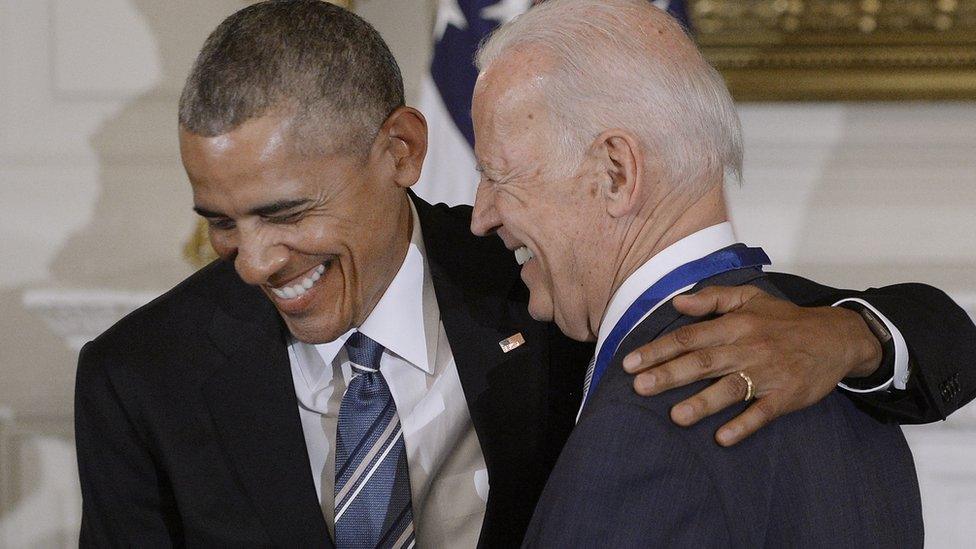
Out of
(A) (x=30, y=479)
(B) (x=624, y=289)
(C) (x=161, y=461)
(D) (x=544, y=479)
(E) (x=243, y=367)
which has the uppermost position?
(B) (x=624, y=289)

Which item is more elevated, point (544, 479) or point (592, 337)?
point (592, 337)

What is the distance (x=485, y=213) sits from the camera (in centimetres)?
140

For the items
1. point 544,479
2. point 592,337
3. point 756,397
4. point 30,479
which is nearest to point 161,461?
point 544,479

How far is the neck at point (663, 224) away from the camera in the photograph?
123 centimetres

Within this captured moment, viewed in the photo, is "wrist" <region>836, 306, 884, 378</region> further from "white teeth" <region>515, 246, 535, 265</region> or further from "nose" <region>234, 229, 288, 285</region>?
"nose" <region>234, 229, 288, 285</region>

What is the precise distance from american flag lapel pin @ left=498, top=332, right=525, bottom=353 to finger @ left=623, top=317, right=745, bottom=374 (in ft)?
2.12

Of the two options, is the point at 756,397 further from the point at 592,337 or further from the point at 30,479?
the point at 30,479

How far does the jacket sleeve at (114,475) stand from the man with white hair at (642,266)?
2.40ft

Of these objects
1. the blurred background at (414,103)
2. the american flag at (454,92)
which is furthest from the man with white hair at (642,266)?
the blurred background at (414,103)

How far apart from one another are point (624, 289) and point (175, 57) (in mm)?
1962

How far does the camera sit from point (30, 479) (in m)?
2.93

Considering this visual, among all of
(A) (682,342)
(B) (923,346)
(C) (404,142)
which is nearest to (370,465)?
(C) (404,142)

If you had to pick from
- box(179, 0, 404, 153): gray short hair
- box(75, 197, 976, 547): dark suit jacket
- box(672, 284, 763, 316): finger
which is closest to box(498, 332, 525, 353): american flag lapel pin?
box(75, 197, 976, 547): dark suit jacket

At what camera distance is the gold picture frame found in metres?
2.65
